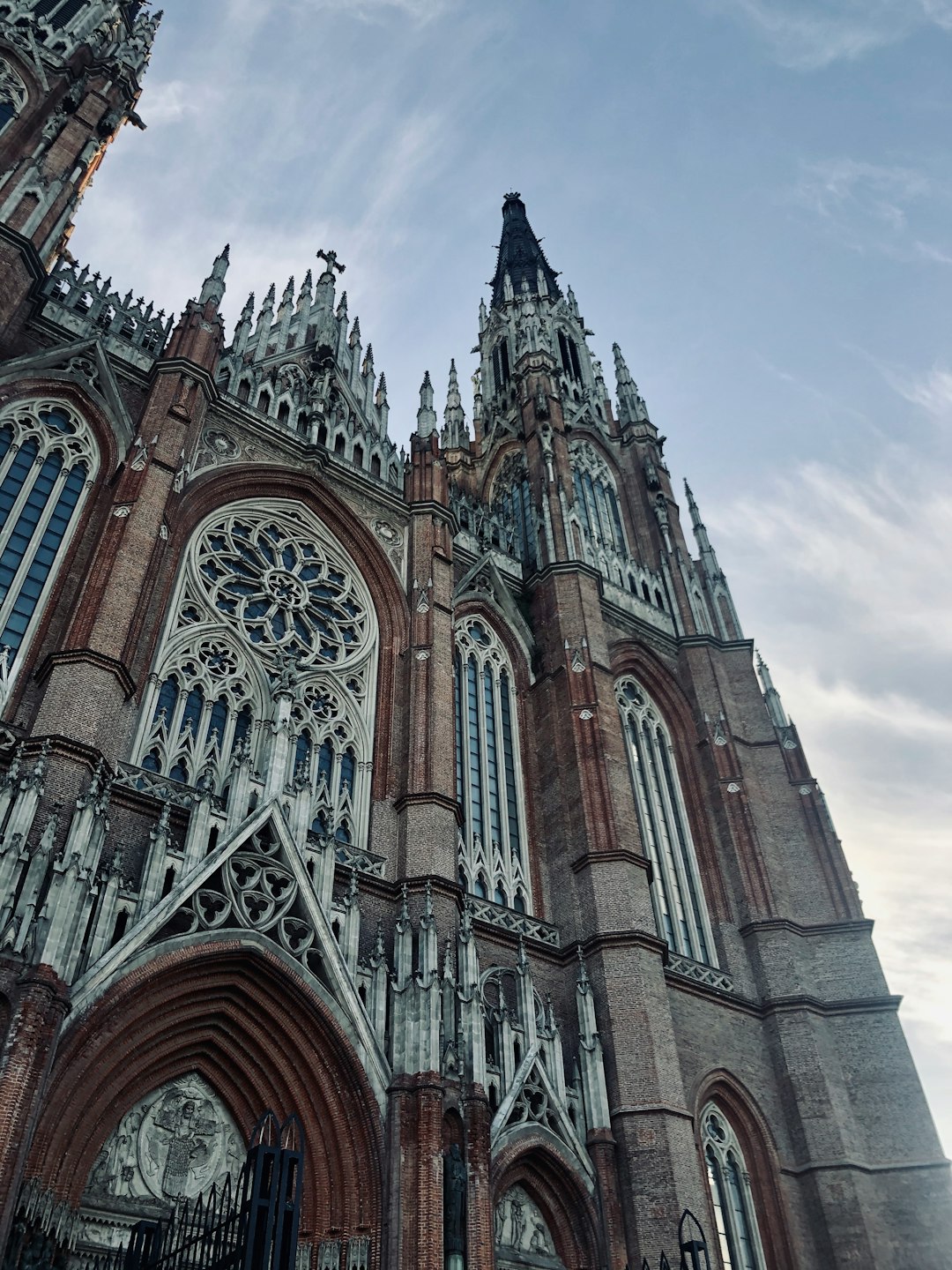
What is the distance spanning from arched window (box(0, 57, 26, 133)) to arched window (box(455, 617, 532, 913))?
1614 cm

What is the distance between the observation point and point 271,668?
19.0 meters

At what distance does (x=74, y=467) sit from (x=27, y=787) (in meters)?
7.82

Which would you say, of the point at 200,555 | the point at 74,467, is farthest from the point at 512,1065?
the point at 74,467

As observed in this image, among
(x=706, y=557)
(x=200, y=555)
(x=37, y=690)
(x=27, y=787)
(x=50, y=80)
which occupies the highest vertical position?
(x=50, y=80)

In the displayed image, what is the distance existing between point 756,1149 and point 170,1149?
1093 centimetres

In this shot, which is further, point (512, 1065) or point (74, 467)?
point (74, 467)

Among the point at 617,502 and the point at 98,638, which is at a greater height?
the point at 617,502

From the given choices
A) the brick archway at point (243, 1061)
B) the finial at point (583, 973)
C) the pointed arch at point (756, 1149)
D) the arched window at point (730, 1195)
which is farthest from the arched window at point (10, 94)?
the arched window at point (730, 1195)

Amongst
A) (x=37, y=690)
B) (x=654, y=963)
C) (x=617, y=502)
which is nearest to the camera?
(x=37, y=690)

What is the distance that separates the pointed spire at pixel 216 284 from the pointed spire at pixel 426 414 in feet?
18.6

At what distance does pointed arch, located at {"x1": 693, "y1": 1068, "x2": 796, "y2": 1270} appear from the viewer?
1744 cm

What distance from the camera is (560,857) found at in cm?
2022

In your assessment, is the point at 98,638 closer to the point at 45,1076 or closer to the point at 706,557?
the point at 45,1076

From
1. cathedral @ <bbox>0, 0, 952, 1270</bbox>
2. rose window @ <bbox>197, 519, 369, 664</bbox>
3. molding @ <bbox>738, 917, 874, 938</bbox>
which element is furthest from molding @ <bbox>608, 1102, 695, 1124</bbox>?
rose window @ <bbox>197, 519, 369, 664</bbox>
